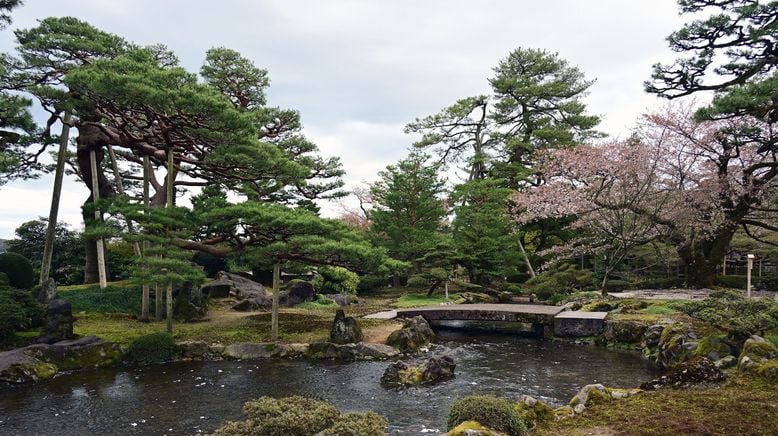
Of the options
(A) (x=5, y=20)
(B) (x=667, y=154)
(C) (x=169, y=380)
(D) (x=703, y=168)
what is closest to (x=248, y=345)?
(C) (x=169, y=380)

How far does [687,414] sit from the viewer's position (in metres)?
5.18

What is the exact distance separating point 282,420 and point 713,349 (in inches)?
304

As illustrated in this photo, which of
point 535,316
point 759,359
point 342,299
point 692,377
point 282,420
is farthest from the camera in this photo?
point 342,299

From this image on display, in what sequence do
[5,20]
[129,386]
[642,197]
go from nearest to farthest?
[129,386]
[5,20]
[642,197]

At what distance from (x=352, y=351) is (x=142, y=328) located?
250 inches

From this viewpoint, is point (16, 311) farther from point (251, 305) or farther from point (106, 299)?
point (251, 305)

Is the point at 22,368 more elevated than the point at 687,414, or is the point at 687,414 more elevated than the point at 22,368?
the point at 687,414

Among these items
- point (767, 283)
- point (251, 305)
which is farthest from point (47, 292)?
point (767, 283)

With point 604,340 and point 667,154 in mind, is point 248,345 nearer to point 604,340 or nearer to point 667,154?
point 604,340

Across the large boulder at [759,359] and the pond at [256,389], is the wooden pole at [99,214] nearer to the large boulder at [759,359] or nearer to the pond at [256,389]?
the pond at [256,389]

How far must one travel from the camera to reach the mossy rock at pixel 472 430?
452 cm

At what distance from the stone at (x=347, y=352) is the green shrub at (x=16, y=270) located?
35.3 ft

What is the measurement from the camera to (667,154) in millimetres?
18672

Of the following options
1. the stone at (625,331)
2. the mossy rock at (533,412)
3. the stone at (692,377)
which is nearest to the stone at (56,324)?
the mossy rock at (533,412)
